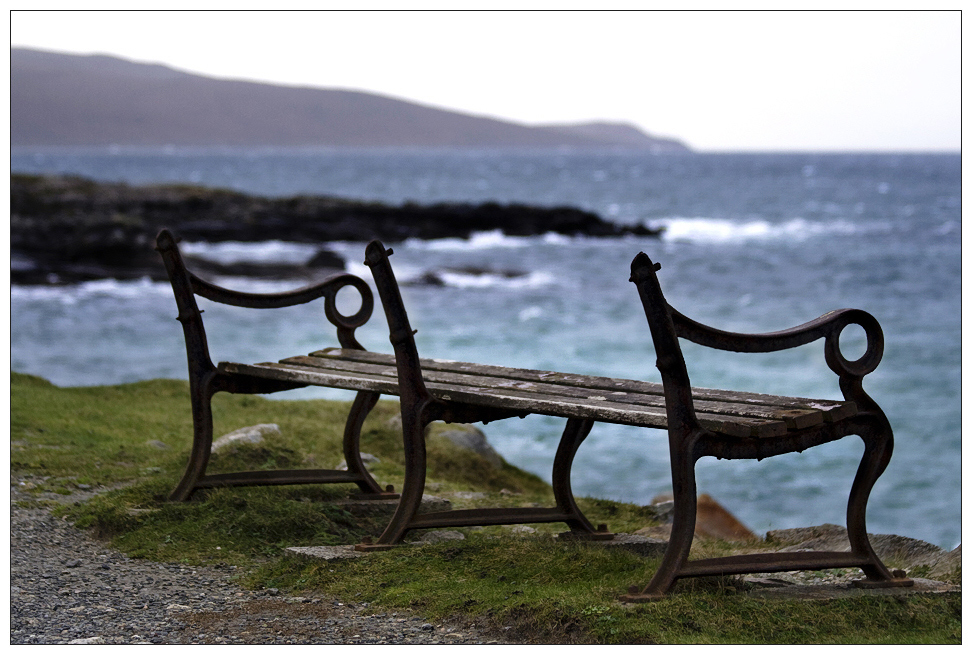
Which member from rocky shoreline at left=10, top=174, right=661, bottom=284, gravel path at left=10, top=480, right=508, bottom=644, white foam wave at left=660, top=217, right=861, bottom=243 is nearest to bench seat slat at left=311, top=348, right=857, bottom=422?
gravel path at left=10, top=480, right=508, bottom=644

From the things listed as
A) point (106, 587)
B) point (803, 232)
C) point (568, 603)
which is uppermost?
point (803, 232)

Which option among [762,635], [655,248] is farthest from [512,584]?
[655,248]

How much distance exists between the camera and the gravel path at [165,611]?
3.81m

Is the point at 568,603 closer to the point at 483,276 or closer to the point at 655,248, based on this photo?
the point at 483,276

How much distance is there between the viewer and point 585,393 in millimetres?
4520

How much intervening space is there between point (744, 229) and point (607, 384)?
173ft

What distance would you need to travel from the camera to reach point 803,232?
53.5m

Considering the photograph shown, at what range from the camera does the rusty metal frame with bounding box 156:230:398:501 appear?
560 centimetres

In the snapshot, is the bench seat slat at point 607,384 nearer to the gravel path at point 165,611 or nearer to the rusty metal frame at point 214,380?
the rusty metal frame at point 214,380

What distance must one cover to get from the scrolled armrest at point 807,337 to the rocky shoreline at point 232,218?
29.4 m

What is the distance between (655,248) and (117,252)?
21.7 metres

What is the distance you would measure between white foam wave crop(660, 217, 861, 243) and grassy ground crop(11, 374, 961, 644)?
132ft

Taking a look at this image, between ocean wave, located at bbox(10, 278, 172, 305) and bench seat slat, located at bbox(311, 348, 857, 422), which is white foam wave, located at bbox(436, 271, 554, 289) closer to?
ocean wave, located at bbox(10, 278, 172, 305)

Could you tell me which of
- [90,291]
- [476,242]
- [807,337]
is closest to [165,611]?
[807,337]
